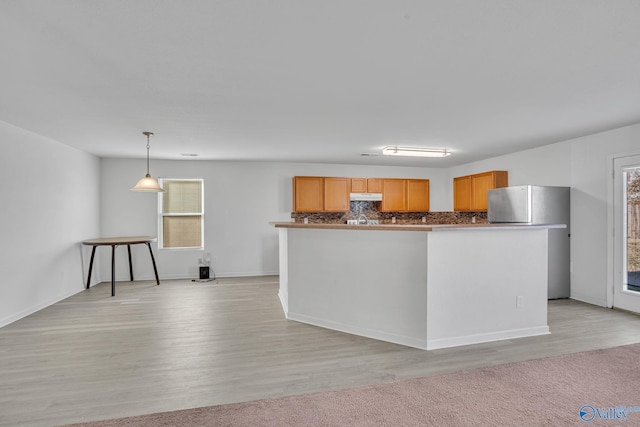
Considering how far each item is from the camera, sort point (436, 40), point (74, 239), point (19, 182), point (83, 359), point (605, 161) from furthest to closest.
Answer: point (74, 239)
point (605, 161)
point (19, 182)
point (83, 359)
point (436, 40)

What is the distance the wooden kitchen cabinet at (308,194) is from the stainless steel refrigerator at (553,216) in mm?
3554

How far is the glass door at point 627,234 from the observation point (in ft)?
14.3

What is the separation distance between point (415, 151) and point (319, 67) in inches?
147

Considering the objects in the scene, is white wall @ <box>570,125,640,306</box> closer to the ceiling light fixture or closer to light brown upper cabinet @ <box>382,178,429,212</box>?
the ceiling light fixture

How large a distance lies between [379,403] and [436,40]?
2.38 m

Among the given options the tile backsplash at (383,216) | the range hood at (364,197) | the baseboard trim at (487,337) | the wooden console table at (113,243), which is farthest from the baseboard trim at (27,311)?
the range hood at (364,197)

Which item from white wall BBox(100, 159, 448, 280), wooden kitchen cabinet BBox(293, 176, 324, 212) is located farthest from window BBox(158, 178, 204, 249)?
wooden kitchen cabinet BBox(293, 176, 324, 212)

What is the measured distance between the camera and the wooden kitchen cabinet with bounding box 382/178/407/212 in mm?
7651

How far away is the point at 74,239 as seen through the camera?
5590 mm

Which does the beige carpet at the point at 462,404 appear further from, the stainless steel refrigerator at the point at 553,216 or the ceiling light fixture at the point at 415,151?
the ceiling light fixture at the point at 415,151

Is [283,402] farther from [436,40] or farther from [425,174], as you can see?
[425,174]

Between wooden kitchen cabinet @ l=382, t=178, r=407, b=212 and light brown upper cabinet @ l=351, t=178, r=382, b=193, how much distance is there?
0.42 feet

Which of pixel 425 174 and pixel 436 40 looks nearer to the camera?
pixel 436 40

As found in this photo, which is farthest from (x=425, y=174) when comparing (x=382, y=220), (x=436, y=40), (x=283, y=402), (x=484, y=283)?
(x=283, y=402)
